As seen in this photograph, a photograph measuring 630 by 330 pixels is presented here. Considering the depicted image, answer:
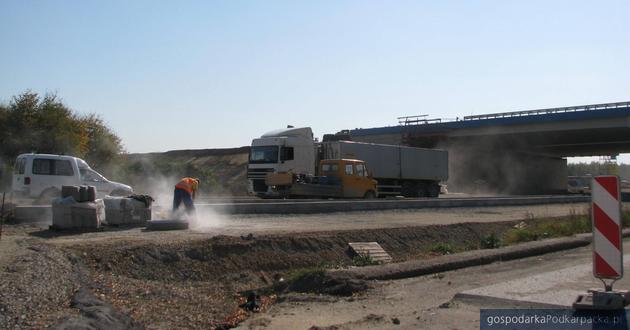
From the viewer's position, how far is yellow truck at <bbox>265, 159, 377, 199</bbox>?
29781 mm

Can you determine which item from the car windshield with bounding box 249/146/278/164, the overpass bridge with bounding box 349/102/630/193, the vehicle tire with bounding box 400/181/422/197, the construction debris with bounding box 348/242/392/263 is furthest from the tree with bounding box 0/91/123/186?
the overpass bridge with bounding box 349/102/630/193

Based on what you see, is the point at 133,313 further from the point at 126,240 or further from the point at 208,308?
the point at 126,240

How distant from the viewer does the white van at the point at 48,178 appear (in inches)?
822

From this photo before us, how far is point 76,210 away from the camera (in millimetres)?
13234

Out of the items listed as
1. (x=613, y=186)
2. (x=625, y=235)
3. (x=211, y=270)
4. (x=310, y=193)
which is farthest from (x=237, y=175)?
(x=613, y=186)

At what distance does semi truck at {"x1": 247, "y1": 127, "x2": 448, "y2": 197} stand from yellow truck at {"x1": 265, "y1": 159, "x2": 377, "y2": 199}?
31.1 inches

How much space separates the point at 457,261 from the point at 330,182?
2018cm

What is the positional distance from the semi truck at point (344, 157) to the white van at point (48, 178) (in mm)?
11684

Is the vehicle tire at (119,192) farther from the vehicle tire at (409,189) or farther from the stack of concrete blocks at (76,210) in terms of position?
the vehicle tire at (409,189)

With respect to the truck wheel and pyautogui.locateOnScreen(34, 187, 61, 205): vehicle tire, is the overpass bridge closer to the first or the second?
the truck wheel

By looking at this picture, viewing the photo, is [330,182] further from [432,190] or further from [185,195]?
[185,195]

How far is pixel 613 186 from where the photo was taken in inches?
271

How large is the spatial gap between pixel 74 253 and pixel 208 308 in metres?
2.58

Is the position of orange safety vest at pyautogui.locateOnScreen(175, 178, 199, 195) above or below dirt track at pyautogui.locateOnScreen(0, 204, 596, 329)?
above
